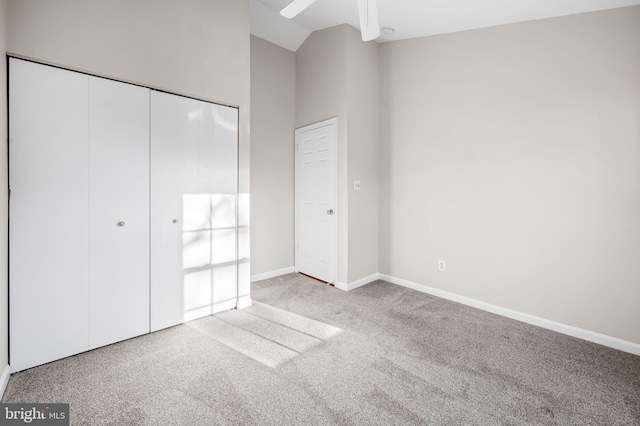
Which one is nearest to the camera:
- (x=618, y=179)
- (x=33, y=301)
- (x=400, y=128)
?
(x=33, y=301)

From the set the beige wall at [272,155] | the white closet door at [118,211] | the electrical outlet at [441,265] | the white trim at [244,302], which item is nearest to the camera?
the white closet door at [118,211]

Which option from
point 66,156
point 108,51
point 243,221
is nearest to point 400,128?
point 243,221

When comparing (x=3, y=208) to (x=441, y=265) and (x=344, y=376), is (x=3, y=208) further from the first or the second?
(x=441, y=265)

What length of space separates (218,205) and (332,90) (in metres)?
2.00

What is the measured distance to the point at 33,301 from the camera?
6.48 feet

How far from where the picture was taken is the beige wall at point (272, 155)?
387 centimetres

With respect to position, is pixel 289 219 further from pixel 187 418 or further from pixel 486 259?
pixel 187 418

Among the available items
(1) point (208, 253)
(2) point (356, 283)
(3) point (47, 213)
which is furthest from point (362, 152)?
(3) point (47, 213)

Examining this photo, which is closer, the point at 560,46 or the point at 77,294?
the point at 77,294

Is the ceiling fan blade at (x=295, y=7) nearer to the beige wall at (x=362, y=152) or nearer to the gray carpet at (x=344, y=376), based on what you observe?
the beige wall at (x=362, y=152)

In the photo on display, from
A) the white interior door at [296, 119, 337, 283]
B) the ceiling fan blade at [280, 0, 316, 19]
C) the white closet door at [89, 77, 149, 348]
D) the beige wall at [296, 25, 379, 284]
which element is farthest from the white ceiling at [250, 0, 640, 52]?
the white closet door at [89, 77, 149, 348]

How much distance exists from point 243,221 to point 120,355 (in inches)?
56.4

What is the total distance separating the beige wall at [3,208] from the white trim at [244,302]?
1.62 metres

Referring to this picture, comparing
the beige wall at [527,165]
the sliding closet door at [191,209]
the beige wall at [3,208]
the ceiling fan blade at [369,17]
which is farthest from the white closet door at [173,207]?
the beige wall at [527,165]
